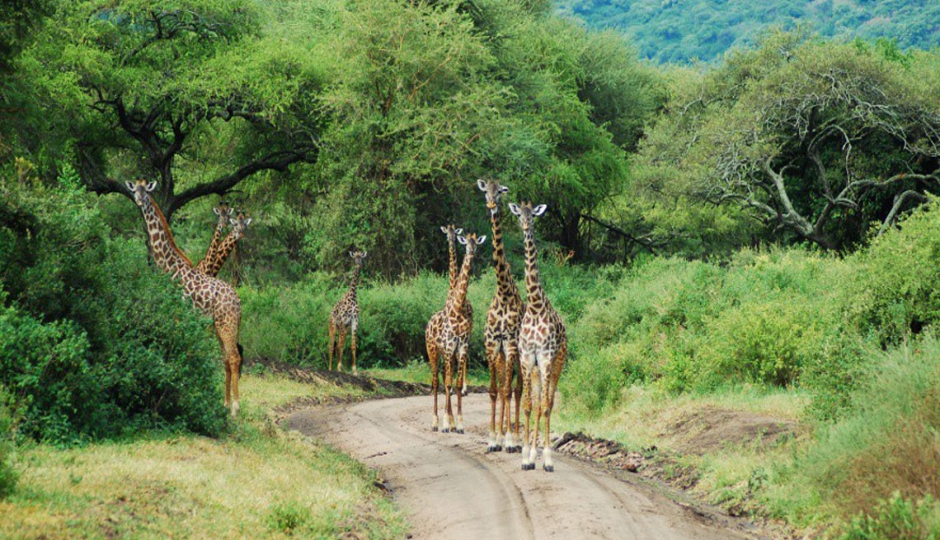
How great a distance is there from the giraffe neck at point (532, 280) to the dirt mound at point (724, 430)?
3391 millimetres

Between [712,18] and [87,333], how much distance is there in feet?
357

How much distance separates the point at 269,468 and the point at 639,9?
374 ft

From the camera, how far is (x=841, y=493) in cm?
1080

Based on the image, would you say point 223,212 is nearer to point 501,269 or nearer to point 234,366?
point 234,366

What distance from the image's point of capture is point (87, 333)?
1280 centimetres

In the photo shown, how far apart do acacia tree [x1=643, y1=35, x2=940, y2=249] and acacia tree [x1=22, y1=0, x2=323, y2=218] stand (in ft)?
52.9

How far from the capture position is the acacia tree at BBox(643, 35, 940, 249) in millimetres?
39438

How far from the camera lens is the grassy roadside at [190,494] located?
8586mm

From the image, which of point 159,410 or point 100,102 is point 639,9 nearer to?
point 100,102

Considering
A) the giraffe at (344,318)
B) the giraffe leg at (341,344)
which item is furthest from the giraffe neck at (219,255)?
the giraffe at (344,318)

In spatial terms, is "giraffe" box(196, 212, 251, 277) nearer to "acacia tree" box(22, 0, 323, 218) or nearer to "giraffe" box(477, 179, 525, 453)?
"giraffe" box(477, 179, 525, 453)

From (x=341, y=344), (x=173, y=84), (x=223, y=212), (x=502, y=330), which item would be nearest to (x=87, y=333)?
(x=502, y=330)

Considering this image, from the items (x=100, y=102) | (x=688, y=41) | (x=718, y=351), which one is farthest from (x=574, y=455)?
(x=688, y=41)

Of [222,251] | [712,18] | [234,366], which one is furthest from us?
[712,18]
